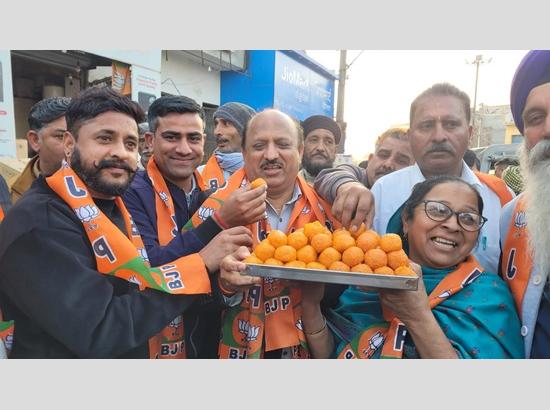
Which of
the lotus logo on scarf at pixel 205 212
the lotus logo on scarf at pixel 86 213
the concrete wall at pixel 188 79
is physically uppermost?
the concrete wall at pixel 188 79

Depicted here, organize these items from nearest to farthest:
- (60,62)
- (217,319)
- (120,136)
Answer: (120,136) < (217,319) < (60,62)

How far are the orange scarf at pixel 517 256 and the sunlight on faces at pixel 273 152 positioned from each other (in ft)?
3.75

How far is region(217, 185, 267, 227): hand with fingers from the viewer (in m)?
1.70

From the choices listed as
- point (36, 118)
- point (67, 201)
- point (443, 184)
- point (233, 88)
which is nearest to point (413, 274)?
point (443, 184)

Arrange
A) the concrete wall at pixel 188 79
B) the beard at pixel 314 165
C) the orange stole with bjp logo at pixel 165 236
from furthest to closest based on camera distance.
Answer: the concrete wall at pixel 188 79 < the beard at pixel 314 165 < the orange stole with bjp logo at pixel 165 236

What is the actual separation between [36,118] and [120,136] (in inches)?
66.2

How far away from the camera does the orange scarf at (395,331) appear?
1617 mm

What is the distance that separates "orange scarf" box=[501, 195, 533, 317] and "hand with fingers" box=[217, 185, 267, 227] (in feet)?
3.99

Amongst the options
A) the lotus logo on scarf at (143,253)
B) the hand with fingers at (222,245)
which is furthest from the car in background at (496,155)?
the lotus logo on scarf at (143,253)

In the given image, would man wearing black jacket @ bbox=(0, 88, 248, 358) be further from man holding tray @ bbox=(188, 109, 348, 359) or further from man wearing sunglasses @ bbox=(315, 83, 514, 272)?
man wearing sunglasses @ bbox=(315, 83, 514, 272)

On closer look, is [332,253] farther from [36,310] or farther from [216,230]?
[36,310]

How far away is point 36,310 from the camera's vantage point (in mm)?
1414

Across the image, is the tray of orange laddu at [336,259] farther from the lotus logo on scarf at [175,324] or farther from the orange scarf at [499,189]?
the orange scarf at [499,189]

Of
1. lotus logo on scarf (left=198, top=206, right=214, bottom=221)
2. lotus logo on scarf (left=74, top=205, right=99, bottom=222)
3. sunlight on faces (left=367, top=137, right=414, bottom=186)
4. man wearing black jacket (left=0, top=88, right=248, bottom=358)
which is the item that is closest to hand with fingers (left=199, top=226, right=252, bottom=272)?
man wearing black jacket (left=0, top=88, right=248, bottom=358)
